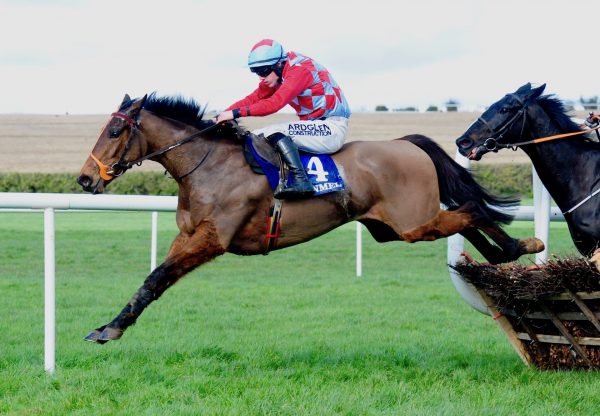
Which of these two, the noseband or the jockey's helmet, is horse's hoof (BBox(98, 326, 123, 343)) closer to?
the jockey's helmet

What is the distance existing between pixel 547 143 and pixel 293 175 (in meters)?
1.81

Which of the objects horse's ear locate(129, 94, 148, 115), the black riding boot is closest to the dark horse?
the black riding boot

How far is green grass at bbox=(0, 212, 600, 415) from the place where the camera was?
4.20 meters

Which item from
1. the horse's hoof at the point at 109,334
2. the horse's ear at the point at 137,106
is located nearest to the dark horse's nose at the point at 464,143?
the horse's ear at the point at 137,106

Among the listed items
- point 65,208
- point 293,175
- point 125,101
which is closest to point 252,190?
point 293,175

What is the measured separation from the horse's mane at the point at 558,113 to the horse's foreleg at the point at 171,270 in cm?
242

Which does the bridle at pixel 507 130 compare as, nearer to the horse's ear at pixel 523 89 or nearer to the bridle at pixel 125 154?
the horse's ear at pixel 523 89

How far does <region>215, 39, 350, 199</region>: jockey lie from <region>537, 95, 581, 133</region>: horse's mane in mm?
1368

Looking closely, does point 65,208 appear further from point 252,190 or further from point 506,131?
point 506,131

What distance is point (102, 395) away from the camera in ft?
14.3

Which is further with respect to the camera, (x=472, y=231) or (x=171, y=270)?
(x=472, y=231)

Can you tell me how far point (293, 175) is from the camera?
17.0 ft

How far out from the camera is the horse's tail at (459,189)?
5598mm

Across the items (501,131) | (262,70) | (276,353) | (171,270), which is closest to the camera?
(171,270)
